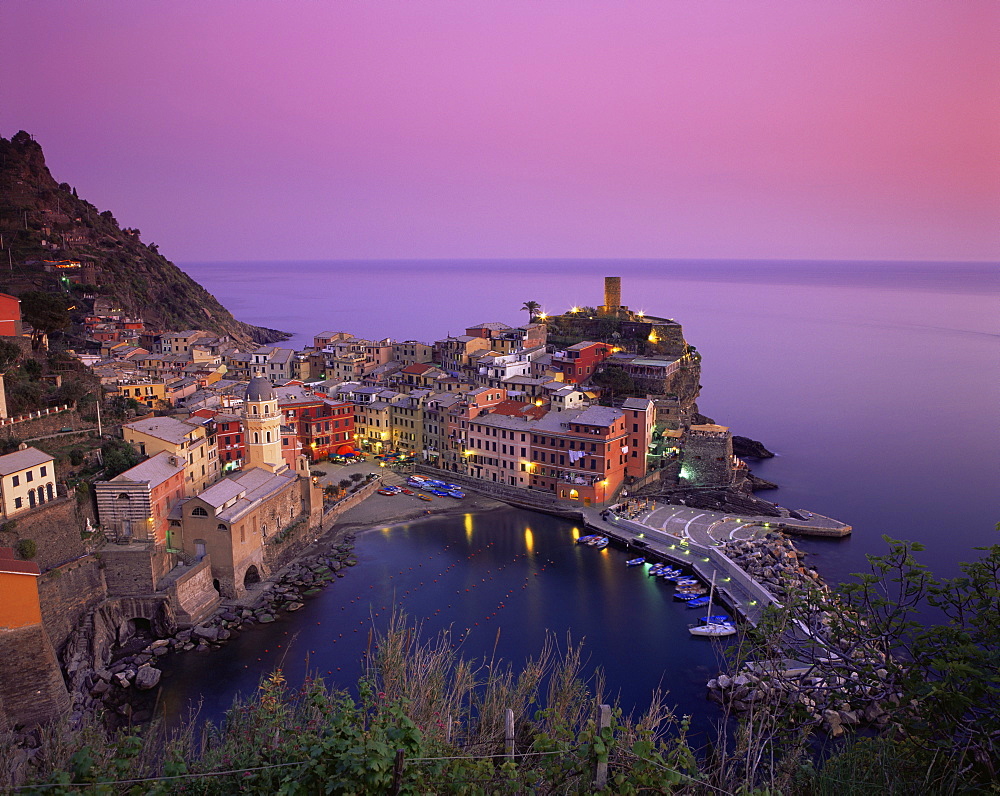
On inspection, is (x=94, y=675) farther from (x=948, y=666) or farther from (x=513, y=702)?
(x=948, y=666)

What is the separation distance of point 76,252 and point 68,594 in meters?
42.7

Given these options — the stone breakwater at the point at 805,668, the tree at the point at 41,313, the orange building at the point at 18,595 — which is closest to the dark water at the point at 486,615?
the stone breakwater at the point at 805,668

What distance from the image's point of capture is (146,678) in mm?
15609

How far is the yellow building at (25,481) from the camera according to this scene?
15.8m

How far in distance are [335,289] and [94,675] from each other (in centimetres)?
14514

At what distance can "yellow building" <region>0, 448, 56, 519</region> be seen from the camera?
624 inches

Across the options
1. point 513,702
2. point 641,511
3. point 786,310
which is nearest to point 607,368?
point 641,511

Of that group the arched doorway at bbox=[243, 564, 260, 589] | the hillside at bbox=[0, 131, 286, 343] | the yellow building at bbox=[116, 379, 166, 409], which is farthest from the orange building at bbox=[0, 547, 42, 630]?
the hillside at bbox=[0, 131, 286, 343]

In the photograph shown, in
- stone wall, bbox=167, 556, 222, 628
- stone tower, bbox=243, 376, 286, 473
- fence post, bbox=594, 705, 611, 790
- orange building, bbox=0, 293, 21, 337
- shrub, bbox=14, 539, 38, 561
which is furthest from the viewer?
orange building, bbox=0, 293, 21, 337

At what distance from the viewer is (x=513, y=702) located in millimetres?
7566

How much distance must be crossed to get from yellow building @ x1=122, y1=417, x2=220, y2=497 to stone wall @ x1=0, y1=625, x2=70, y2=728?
821 cm

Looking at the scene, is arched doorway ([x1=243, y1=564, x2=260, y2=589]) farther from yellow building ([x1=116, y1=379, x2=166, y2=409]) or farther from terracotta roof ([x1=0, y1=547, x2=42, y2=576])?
yellow building ([x1=116, y1=379, x2=166, y2=409])

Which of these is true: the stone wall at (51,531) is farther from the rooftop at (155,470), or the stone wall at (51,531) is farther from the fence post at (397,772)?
the fence post at (397,772)

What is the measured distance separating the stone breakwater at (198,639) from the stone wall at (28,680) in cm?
90
